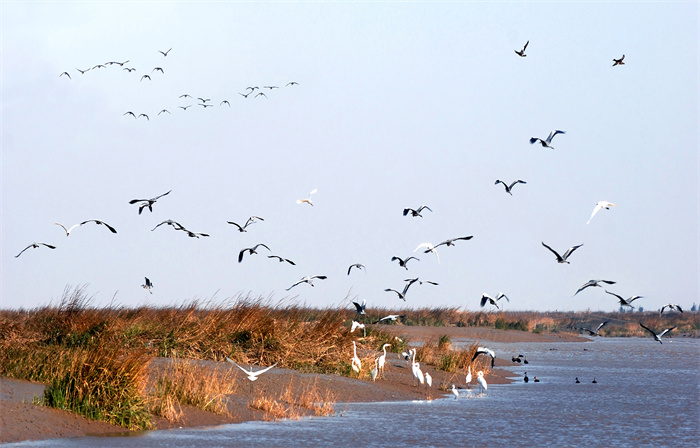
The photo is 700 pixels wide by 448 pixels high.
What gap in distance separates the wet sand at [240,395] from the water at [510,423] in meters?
0.54

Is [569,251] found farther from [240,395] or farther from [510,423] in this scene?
[240,395]

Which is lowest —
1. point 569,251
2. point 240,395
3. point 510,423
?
point 510,423

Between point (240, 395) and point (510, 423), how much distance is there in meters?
5.77

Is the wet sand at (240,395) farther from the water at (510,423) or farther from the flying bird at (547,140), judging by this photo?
the flying bird at (547,140)

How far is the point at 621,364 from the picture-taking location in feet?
118

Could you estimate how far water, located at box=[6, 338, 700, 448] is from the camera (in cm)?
1523

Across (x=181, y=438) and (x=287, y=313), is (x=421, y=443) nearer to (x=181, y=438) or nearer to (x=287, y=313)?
(x=181, y=438)

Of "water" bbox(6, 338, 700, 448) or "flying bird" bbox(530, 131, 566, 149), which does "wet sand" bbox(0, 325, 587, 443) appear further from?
"flying bird" bbox(530, 131, 566, 149)

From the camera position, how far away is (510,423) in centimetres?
1788

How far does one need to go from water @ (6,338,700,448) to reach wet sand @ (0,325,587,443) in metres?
0.54

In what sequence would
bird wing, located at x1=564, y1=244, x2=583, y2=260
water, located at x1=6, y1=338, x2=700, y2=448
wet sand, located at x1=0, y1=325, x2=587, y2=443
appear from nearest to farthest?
wet sand, located at x1=0, y1=325, x2=587, y2=443 < water, located at x1=6, y1=338, x2=700, y2=448 < bird wing, located at x1=564, y1=244, x2=583, y2=260

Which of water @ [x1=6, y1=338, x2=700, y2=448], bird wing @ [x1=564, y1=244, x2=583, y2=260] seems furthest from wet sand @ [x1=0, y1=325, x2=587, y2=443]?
bird wing @ [x1=564, y1=244, x2=583, y2=260]

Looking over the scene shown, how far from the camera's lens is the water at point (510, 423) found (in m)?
15.2

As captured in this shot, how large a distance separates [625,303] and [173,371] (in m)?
9.71
